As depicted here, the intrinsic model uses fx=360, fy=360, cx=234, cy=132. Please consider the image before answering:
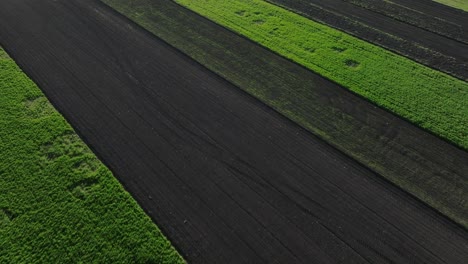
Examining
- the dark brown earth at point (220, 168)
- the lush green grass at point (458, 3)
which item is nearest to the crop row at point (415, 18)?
the lush green grass at point (458, 3)

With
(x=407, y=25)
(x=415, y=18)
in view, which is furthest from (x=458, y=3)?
(x=407, y=25)

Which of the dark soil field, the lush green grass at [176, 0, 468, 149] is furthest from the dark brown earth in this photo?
the dark soil field

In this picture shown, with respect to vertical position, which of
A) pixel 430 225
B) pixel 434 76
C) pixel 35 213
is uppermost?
pixel 434 76

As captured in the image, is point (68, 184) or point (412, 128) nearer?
point (68, 184)

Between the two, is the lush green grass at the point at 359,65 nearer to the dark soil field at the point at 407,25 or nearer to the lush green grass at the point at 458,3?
the dark soil field at the point at 407,25

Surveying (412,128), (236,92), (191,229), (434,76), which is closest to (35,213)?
(191,229)

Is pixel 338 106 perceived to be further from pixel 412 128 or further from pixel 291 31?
pixel 291 31

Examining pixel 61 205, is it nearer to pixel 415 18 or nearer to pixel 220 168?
pixel 220 168
